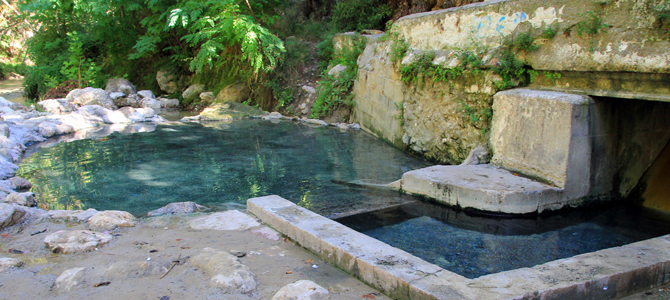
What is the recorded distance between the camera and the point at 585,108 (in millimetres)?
4348

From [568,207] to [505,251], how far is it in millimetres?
1313

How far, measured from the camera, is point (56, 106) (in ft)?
39.0

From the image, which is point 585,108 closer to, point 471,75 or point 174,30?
point 471,75

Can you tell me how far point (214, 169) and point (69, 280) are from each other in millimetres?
3974

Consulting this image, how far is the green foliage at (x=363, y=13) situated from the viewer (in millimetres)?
12773

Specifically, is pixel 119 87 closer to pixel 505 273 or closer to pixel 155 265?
pixel 155 265

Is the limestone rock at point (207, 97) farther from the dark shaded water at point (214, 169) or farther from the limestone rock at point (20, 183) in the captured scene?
the limestone rock at point (20, 183)

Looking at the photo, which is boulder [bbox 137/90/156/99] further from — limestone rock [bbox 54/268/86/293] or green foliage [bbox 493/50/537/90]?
limestone rock [bbox 54/268/86/293]

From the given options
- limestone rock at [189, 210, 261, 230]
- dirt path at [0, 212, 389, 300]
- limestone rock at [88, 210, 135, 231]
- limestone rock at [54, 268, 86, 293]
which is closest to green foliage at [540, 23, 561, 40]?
dirt path at [0, 212, 389, 300]

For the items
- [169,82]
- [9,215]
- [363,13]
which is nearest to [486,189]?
[9,215]

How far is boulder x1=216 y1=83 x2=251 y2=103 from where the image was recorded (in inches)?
525

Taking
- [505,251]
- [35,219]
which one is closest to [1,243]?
[35,219]

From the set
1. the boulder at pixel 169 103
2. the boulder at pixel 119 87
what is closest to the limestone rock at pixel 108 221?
the boulder at pixel 169 103

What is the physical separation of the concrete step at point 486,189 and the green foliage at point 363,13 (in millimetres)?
8413
